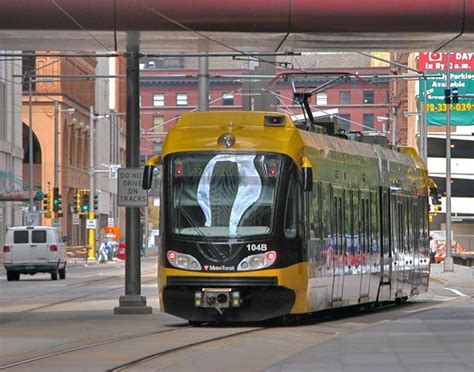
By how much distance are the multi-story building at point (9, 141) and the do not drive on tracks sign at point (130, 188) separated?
53223mm

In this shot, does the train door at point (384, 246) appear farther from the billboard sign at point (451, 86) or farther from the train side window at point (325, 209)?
the billboard sign at point (451, 86)

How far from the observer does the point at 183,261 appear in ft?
74.2

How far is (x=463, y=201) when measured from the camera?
9400 centimetres

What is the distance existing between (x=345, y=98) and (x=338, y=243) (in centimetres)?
10993

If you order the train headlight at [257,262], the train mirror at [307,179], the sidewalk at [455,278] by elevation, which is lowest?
the sidewalk at [455,278]

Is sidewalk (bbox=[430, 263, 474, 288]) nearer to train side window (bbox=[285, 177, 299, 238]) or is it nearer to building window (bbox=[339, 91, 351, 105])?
train side window (bbox=[285, 177, 299, 238])

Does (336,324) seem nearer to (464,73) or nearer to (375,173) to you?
(375,173)

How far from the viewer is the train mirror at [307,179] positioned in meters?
22.8

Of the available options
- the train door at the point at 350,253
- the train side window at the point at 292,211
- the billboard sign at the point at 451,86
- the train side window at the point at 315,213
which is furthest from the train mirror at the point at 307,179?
the billboard sign at the point at 451,86

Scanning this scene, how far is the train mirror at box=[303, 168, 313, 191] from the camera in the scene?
22.8 meters

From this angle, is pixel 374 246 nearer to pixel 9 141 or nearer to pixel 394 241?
pixel 394 241

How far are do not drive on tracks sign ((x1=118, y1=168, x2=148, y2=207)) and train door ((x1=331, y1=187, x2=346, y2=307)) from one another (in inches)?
140

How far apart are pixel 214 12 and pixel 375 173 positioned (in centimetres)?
657

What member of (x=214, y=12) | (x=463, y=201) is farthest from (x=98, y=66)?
(x=214, y=12)
